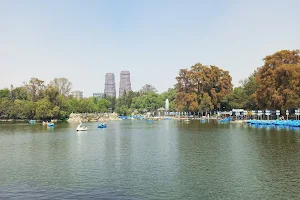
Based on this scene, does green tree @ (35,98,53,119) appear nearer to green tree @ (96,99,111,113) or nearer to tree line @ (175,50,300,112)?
green tree @ (96,99,111,113)

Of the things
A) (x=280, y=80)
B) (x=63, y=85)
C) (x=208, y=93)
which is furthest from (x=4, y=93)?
(x=280, y=80)

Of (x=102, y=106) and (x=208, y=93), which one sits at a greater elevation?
(x=208, y=93)

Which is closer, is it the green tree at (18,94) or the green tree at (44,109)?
the green tree at (44,109)

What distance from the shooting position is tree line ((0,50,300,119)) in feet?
205

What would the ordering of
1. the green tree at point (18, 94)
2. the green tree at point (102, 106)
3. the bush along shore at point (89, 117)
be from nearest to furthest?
the bush along shore at point (89, 117) < the green tree at point (18, 94) < the green tree at point (102, 106)

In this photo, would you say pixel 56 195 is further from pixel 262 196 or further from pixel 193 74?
pixel 193 74

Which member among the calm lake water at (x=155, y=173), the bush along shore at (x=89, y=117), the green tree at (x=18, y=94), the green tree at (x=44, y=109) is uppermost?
the green tree at (x=18, y=94)

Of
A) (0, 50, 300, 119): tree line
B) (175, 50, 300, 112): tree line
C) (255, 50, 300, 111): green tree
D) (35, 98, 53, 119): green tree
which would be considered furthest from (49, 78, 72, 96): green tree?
(255, 50, 300, 111): green tree

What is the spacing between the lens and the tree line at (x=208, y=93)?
62.4 m

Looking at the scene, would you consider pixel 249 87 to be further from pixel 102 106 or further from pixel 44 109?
pixel 102 106

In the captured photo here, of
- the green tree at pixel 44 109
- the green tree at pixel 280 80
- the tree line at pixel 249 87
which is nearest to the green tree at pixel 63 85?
the green tree at pixel 44 109

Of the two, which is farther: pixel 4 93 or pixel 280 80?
pixel 4 93

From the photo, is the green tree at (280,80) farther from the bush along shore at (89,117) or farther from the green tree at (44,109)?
the green tree at (44,109)

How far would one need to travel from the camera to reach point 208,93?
344ft
